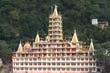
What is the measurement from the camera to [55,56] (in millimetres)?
85312

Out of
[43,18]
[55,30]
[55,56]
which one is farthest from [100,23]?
[55,56]

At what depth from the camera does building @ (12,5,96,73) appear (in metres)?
84.1

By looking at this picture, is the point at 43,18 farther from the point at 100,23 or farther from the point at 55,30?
the point at 55,30

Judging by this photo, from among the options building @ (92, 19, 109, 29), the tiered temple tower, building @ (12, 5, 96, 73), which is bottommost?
building @ (12, 5, 96, 73)

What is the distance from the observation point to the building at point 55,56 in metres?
84.1

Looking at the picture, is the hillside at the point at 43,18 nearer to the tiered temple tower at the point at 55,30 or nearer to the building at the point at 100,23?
the building at the point at 100,23

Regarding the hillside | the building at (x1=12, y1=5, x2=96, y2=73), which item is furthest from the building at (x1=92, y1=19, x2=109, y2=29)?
the building at (x1=12, y1=5, x2=96, y2=73)

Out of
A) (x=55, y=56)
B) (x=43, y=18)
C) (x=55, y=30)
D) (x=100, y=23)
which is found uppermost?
(x=55, y=30)

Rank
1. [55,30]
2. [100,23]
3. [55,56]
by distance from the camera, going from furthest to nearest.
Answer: [100,23] < [55,30] < [55,56]

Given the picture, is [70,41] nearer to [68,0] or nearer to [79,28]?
[79,28]

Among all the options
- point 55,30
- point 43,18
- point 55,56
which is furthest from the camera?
point 43,18

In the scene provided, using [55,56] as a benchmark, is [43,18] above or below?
above

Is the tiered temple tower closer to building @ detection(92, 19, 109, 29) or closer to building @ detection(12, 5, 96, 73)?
building @ detection(12, 5, 96, 73)

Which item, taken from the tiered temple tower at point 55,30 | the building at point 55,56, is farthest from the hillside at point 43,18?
the tiered temple tower at point 55,30
